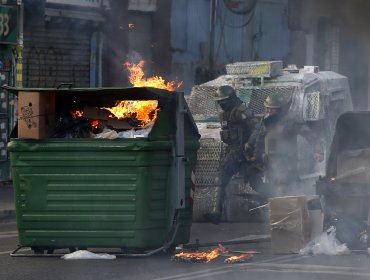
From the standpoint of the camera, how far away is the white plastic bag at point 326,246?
9891 mm

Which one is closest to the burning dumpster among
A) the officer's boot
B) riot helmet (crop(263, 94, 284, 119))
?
the officer's boot

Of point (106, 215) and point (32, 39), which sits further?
point (32, 39)

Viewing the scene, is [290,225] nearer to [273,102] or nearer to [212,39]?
[273,102]

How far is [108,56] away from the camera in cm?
1909

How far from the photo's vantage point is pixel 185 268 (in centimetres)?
930

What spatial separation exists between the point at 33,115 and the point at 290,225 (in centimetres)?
255

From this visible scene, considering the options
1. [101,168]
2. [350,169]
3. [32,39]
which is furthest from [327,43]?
[101,168]

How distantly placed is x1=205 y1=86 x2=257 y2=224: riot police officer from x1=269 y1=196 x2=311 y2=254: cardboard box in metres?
2.61

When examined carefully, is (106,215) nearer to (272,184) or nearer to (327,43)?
(272,184)

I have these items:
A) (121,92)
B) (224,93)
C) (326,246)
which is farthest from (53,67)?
(326,246)

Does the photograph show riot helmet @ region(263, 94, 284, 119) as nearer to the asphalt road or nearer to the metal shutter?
the asphalt road

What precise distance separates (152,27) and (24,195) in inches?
356

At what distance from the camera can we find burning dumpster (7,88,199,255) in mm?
9711

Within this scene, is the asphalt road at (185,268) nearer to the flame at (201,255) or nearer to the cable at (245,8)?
the flame at (201,255)
